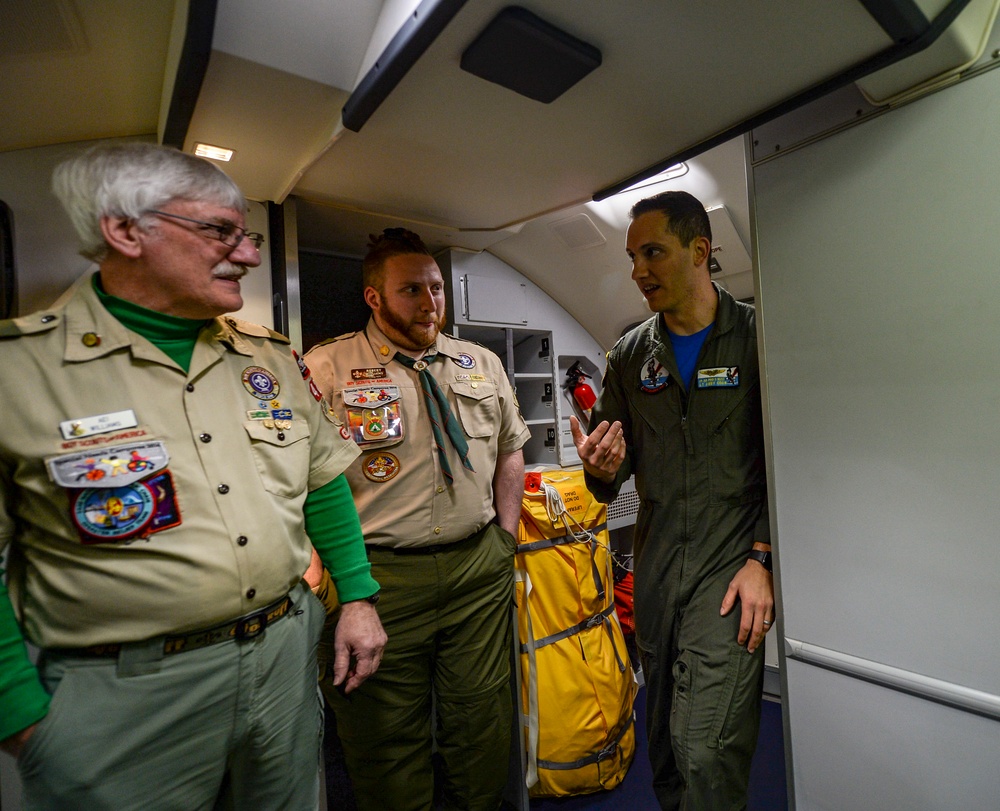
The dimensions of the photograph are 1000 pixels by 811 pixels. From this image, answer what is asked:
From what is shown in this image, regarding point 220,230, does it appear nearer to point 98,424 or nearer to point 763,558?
point 98,424

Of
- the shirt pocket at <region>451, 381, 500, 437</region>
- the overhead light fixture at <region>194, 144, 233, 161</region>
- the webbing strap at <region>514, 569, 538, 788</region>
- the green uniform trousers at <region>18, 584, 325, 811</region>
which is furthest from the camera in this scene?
the webbing strap at <region>514, 569, 538, 788</region>

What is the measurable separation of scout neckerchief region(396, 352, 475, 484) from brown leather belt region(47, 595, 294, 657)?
821 mm

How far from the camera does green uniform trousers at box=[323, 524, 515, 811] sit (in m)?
1.75

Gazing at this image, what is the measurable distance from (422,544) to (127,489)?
1.02 m

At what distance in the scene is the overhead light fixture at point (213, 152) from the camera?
1616 millimetres

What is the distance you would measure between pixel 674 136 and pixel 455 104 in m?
0.65

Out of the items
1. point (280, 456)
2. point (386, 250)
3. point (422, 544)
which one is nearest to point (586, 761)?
point (422, 544)

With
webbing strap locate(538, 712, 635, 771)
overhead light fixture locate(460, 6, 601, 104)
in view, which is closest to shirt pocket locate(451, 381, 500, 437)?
overhead light fixture locate(460, 6, 601, 104)

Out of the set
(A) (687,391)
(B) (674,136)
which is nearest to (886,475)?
(A) (687,391)

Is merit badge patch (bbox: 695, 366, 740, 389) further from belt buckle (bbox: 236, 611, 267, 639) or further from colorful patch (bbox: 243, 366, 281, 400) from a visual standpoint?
belt buckle (bbox: 236, 611, 267, 639)

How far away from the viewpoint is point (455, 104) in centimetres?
136

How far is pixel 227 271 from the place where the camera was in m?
1.17

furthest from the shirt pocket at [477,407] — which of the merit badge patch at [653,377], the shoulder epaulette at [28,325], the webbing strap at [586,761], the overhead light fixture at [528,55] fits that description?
the webbing strap at [586,761]

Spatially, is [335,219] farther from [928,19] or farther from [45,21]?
[928,19]
